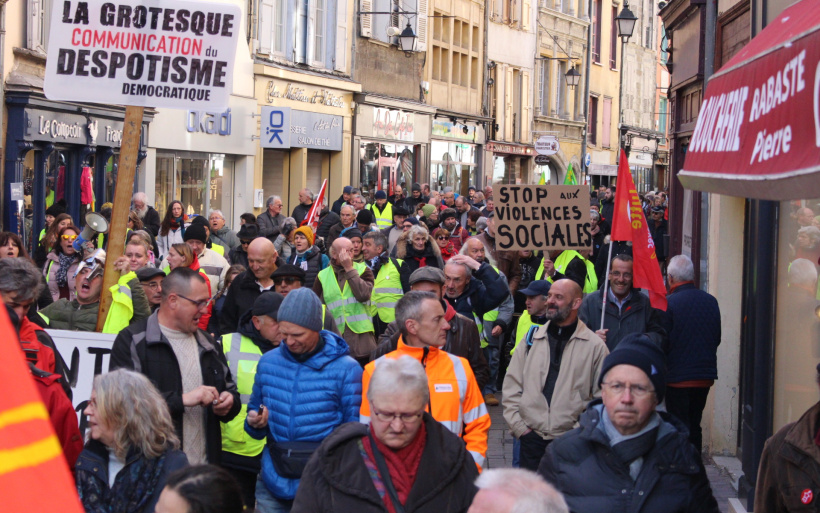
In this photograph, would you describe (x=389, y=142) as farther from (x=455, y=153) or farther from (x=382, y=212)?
(x=382, y=212)

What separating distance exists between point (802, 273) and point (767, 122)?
3.40 m

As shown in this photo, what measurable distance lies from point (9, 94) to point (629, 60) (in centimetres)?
4075

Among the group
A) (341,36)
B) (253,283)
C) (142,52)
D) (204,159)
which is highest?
(341,36)

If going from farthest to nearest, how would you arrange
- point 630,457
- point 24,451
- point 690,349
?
point 690,349
point 630,457
point 24,451

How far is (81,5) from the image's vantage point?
249 inches

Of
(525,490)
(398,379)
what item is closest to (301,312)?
(398,379)

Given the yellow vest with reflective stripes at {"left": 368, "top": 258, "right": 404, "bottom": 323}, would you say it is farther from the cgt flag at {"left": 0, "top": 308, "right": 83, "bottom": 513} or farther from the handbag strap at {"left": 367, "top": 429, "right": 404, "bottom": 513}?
the cgt flag at {"left": 0, "top": 308, "right": 83, "bottom": 513}

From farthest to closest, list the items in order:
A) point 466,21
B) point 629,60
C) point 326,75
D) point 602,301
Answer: point 629,60
point 466,21
point 326,75
point 602,301

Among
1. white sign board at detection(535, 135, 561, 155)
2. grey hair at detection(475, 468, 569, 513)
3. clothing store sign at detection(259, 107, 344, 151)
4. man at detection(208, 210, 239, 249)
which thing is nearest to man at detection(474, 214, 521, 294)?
man at detection(208, 210, 239, 249)

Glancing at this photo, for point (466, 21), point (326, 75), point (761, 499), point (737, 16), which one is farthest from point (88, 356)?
point (466, 21)

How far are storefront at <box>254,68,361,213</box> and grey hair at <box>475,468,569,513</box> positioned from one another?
Answer: 22179mm

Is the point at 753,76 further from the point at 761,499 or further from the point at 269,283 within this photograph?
the point at 269,283

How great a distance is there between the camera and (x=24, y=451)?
1438 mm

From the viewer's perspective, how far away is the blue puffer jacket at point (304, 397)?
5.05 metres
